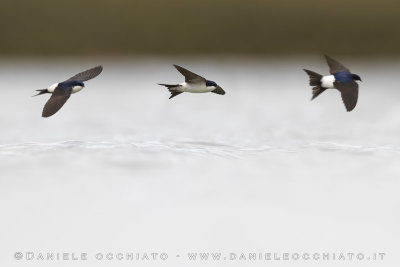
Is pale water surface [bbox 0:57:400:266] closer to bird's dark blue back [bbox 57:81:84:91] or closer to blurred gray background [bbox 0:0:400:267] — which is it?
blurred gray background [bbox 0:0:400:267]

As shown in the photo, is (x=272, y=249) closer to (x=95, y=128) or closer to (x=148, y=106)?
(x=95, y=128)

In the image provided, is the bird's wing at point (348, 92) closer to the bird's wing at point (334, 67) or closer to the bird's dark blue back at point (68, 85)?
the bird's wing at point (334, 67)

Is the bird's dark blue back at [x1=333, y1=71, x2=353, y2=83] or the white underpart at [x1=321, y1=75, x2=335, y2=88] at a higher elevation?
the bird's dark blue back at [x1=333, y1=71, x2=353, y2=83]

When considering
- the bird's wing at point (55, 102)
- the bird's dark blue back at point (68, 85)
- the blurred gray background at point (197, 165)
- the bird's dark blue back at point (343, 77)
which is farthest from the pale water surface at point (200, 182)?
the bird's dark blue back at point (343, 77)

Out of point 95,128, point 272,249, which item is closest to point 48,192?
point 272,249

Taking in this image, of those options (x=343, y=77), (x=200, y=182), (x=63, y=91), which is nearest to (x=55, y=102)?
(x=63, y=91)

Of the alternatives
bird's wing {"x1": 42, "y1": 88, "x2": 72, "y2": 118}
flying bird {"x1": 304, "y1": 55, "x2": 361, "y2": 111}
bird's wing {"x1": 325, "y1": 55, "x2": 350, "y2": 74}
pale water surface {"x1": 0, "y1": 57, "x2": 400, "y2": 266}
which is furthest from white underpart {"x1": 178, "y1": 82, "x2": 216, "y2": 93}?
bird's wing {"x1": 325, "y1": 55, "x2": 350, "y2": 74}
